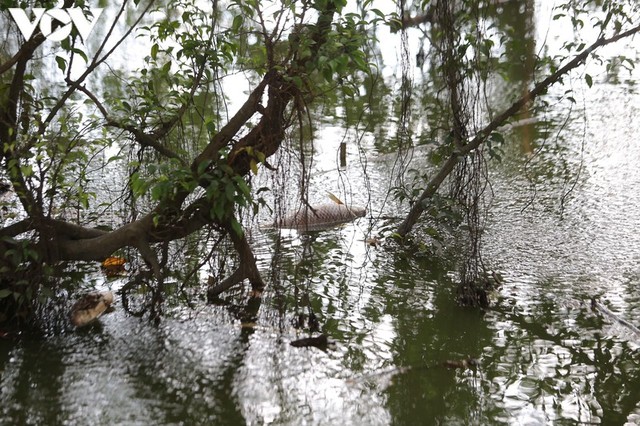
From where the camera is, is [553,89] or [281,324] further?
[553,89]


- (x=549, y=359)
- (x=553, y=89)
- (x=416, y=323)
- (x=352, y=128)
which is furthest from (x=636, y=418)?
(x=553, y=89)

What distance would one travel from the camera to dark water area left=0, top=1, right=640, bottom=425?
2811 mm

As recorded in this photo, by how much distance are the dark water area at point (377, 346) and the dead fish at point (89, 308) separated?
6 centimetres

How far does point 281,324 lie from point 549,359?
1.25 m

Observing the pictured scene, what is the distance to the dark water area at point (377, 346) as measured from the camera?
111 inches

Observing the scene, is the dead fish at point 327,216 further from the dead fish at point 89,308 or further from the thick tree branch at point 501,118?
the dead fish at point 89,308

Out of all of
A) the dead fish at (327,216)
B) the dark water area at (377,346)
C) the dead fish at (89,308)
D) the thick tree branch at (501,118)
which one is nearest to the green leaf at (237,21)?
the dark water area at (377,346)

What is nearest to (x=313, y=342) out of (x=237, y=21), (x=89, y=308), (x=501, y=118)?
(x=89, y=308)

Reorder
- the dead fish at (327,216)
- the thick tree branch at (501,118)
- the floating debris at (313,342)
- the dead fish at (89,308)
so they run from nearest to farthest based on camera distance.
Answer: the floating debris at (313,342) → the dead fish at (89,308) → the thick tree branch at (501,118) → the dead fish at (327,216)

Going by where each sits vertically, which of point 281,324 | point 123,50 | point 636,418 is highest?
point 123,50

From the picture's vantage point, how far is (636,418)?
2.72m

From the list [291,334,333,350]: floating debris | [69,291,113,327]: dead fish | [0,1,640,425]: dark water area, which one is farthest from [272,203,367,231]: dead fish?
[291,334,333,350]: floating debris

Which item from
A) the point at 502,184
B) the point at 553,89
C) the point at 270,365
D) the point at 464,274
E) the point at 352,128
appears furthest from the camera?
the point at 553,89

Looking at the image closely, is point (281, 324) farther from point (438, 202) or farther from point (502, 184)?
point (502, 184)
